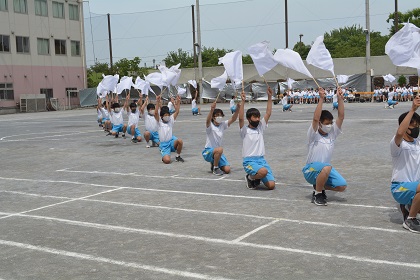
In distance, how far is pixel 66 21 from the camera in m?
60.7

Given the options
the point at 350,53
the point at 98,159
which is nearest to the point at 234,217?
the point at 98,159

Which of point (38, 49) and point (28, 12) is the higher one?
point (28, 12)

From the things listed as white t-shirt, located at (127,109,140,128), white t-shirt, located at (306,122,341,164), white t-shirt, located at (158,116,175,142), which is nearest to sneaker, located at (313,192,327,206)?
white t-shirt, located at (306,122,341,164)

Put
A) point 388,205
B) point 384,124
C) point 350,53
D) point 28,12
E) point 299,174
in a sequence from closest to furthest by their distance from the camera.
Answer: point 388,205 → point 299,174 → point 384,124 → point 28,12 → point 350,53

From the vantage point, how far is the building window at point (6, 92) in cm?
5284

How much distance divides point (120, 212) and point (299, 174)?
4565 mm

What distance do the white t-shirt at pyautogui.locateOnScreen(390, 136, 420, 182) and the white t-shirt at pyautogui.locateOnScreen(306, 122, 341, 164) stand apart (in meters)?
1.59

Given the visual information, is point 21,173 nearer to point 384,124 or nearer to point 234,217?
point 234,217

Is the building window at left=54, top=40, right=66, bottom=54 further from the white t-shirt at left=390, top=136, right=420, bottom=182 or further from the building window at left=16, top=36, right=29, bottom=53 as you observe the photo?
the white t-shirt at left=390, top=136, right=420, bottom=182

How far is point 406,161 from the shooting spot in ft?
23.6

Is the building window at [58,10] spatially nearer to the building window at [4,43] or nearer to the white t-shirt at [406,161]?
the building window at [4,43]

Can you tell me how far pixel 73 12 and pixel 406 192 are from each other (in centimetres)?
5980

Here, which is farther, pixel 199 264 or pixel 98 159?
pixel 98 159

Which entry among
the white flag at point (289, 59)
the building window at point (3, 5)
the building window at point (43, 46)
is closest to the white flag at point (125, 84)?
the white flag at point (289, 59)
